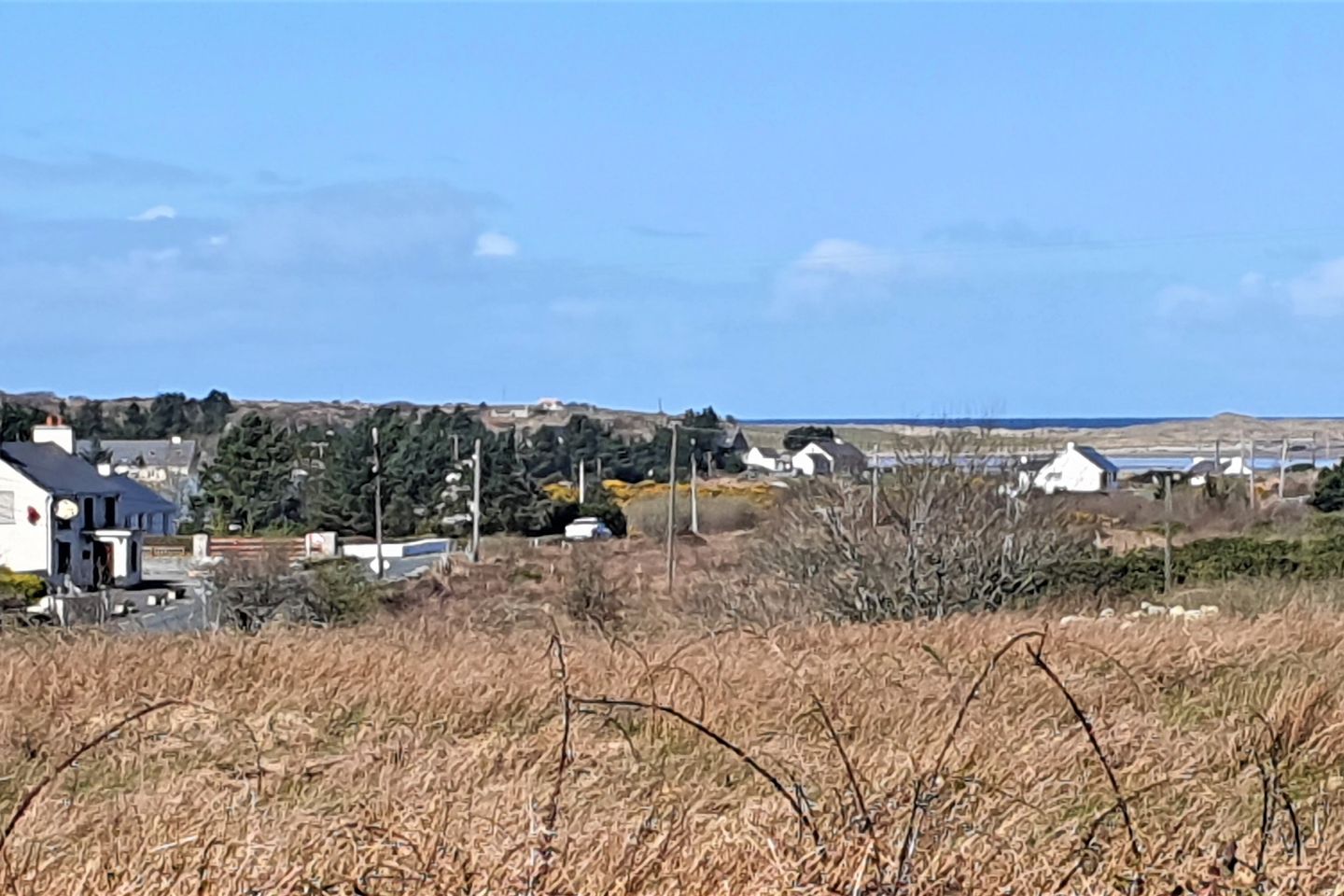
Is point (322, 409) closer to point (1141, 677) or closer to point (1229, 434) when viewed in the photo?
point (1229, 434)

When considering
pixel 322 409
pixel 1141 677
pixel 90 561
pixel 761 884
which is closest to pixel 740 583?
pixel 1141 677

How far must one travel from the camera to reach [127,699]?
8023mm

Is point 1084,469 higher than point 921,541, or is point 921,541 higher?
point 1084,469

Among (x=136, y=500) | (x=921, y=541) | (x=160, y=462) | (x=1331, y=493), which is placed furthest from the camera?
Answer: (x=160, y=462)

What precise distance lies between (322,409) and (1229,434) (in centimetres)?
8376

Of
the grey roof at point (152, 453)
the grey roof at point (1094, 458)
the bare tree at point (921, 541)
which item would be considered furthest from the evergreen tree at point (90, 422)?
the bare tree at point (921, 541)

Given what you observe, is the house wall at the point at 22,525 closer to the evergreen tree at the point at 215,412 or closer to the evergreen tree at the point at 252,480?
the evergreen tree at the point at 252,480

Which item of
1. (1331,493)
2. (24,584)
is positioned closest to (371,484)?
(24,584)

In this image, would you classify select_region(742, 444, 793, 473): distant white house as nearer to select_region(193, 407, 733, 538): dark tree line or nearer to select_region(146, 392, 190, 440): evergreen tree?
select_region(193, 407, 733, 538): dark tree line

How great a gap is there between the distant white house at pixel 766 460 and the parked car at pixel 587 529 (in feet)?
103

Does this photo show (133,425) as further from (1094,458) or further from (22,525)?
(22,525)

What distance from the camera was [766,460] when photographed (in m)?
104

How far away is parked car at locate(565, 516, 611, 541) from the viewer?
58.2 meters

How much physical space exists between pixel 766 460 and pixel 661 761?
9746 centimetres
